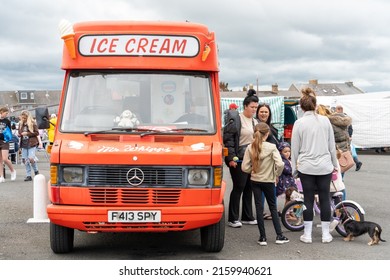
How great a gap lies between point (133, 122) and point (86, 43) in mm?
1135

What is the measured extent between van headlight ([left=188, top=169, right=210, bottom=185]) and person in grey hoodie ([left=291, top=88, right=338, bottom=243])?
1628mm

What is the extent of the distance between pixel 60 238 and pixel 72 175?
35.8 inches

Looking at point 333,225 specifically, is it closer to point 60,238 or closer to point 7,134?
point 60,238

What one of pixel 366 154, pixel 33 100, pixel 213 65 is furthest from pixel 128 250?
pixel 33 100

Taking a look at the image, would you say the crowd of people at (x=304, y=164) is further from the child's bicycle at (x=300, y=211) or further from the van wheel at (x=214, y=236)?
the van wheel at (x=214, y=236)

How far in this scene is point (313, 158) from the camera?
271 inches

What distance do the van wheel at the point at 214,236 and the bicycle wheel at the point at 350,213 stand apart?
6.52ft

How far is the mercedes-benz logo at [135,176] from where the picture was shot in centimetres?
578

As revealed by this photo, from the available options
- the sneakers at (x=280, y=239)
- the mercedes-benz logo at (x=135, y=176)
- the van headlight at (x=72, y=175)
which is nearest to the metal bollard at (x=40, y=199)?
the van headlight at (x=72, y=175)

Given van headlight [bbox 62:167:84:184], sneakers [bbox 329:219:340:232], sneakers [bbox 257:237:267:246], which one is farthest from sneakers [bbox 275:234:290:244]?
van headlight [bbox 62:167:84:184]

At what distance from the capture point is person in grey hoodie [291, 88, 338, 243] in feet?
22.5

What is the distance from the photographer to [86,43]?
21.4ft

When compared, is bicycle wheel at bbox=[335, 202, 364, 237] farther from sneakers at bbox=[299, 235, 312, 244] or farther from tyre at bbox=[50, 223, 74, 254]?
tyre at bbox=[50, 223, 74, 254]
